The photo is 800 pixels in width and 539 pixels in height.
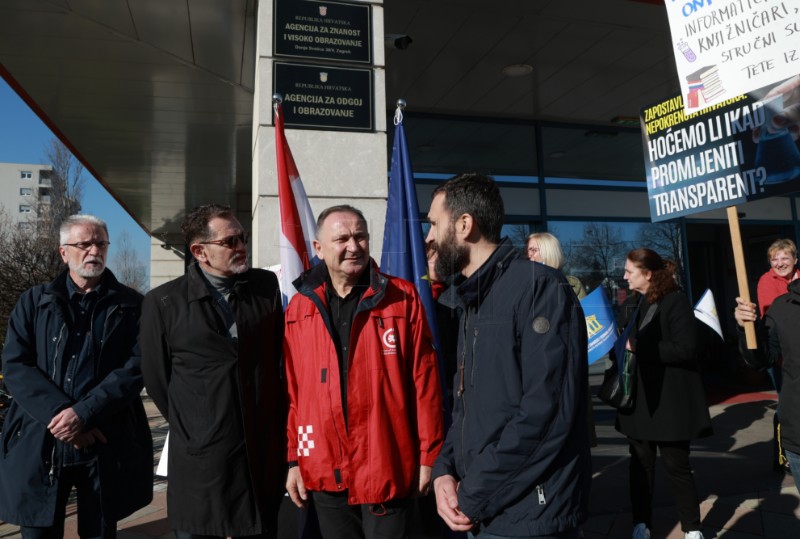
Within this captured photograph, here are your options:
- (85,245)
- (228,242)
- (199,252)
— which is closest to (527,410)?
(228,242)

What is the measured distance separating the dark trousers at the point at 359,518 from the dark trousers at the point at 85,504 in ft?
3.93

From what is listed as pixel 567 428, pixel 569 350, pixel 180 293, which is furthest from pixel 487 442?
pixel 180 293

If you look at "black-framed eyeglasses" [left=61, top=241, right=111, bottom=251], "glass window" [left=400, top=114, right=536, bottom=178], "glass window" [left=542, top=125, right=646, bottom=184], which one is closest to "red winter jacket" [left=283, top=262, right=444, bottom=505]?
"black-framed eyeglasses" [left=61, top=241, right=111, bottom=251]

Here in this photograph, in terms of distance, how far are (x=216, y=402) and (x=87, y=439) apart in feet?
2.65

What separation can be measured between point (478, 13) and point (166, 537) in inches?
217

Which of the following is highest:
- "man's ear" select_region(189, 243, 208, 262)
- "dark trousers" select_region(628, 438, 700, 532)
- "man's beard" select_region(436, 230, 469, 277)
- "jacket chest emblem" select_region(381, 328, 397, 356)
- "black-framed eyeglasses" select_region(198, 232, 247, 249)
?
"black-framed eyeglasses" select_region(198, 232, 247, 249)

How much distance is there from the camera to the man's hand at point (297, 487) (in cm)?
245

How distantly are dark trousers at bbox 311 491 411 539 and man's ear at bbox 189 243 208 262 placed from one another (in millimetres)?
1208

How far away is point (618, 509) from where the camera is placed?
4.61 metres

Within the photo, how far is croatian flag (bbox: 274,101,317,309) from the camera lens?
3531mm

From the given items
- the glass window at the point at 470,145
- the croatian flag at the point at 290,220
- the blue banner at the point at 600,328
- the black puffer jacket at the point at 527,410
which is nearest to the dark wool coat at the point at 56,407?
the croatian flag at the point at 290,220

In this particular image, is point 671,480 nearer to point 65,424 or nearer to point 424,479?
point 424,479

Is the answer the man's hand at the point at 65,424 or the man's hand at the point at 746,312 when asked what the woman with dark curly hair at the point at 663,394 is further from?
the man's hand at the point at 65,424

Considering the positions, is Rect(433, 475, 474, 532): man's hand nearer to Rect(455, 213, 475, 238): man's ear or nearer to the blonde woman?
Rect(455, 213, 475, 238): man's ear
